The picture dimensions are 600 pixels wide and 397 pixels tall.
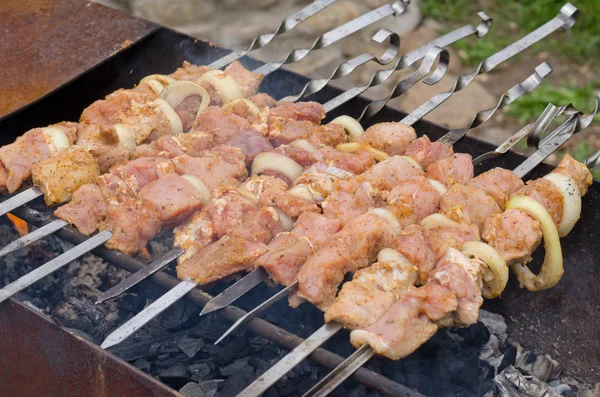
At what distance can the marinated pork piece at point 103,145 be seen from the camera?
3492 mm

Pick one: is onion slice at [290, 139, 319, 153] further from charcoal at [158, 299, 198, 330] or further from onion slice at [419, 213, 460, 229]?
charcoal at [158, 299, 198, 330]

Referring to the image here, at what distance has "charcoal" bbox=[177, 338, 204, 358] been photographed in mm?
3102

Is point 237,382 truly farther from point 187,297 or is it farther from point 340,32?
point 340,32

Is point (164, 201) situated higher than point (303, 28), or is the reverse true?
Result: point (164, 201)

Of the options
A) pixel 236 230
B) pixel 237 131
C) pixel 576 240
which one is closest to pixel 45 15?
pixel 237 131

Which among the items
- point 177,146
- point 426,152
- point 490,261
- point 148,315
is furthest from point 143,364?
point 426,152

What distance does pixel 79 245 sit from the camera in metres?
3.01

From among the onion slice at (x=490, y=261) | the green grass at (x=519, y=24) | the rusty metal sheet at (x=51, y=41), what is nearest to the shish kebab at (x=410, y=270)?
the onion slice at (x=490, y=261)

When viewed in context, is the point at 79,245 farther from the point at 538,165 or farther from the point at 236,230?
the point at 538,165

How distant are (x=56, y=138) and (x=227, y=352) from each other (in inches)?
54.6

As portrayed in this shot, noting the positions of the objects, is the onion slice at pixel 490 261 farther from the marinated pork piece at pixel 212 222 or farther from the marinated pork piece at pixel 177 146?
the marinated pork piece at pixel 177 146

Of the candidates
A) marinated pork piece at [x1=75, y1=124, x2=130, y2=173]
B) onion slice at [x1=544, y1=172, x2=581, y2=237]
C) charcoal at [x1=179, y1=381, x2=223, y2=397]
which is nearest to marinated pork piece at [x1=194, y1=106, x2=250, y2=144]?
marinated pork piece at [x1=75, y1=124, x2=130, y2=173]

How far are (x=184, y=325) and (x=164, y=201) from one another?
611 millimetres

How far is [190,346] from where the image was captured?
313 cm
